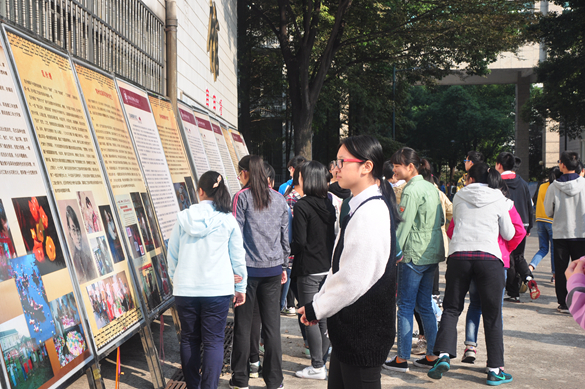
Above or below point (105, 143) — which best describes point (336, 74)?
above

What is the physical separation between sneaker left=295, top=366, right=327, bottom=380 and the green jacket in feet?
→ 4.07

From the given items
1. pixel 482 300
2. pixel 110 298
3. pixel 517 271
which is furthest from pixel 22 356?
pixel 517 271

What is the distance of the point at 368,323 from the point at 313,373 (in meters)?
2.55

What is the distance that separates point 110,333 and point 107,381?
4.49 feet

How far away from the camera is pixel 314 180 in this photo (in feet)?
15.9

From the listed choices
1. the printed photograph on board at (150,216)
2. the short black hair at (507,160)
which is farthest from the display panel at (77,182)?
the short black hair at (507,160)

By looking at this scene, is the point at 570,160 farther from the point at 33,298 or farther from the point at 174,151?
the point at 33,298

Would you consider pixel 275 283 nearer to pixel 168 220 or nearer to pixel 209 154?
pixel 168 220

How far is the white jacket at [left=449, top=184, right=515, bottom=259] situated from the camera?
4602 millimetres

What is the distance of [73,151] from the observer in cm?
355

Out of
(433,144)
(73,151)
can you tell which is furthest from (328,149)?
(73,151)

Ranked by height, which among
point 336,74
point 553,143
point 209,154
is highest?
point 336,74

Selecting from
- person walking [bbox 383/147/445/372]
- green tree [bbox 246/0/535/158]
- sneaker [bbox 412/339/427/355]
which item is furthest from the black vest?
green tree [bbox 246/0/535/158]

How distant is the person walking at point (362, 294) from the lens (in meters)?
2.40
